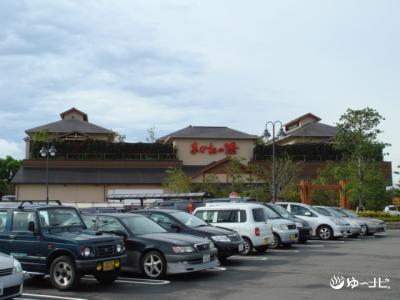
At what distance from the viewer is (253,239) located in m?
16.5

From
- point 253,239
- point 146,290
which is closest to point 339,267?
point 253,239

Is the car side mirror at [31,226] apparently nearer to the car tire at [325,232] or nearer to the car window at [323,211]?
the car tire at [325,232]

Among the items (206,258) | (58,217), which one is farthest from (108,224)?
(206,258)

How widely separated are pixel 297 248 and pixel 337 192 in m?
25.7

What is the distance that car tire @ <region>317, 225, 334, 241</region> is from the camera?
23562 mm

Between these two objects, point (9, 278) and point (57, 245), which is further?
point (57, 245)

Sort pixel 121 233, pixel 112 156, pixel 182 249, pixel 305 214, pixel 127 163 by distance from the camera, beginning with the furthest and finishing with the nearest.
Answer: pixel 112 156 < pixel 127 163 < pixel 305 214 < pixel 121 233 < pixel 182 249

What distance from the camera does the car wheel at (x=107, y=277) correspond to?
11.1m

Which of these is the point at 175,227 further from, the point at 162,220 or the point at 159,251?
the point at 159,251

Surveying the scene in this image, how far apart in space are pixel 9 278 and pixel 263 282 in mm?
5494

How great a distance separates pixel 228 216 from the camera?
16938 mm

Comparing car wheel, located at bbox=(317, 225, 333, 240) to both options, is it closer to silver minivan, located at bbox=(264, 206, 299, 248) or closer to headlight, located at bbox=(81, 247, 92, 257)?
silver minivan, located at bbox=(264, 206, 299, 248)

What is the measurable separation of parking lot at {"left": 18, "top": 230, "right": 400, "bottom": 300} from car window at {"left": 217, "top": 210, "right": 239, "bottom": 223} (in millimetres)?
1226

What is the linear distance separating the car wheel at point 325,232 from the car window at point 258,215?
24.0 ft
